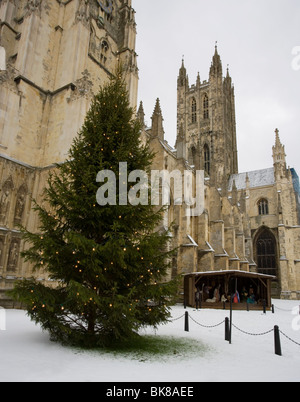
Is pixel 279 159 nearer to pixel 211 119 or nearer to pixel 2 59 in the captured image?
pixel 211 119

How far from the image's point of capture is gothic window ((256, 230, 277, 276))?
124 ft

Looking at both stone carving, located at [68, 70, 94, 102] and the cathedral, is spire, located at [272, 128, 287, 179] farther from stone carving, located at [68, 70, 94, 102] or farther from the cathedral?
stone carving, located at [68, 70, 94, 102]

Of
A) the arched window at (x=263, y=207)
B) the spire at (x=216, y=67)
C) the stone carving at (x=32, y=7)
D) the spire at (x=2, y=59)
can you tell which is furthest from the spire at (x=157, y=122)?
the spire at (x=216, y=67)

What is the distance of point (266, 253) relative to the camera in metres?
38.7

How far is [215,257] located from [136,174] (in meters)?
21.5

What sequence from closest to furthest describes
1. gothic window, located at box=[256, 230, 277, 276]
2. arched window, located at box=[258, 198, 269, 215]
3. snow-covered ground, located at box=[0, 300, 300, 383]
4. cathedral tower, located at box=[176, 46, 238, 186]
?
snow-covered ground, located at box=[0, 300, 300, 383] < gothic window, located at box=[256, 230, 277, 276] < arched window, located at box=[258, 198, 269, 215] < cathedral tower, located at box=[176, 46, 238, 186]

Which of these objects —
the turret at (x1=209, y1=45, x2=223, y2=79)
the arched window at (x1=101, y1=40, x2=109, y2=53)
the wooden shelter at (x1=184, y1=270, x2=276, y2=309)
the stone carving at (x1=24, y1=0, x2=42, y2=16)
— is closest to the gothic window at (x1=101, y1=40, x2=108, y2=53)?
the arched window at (x1=101, y1=40, x2=109, y2=53)

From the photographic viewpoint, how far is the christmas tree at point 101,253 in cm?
585

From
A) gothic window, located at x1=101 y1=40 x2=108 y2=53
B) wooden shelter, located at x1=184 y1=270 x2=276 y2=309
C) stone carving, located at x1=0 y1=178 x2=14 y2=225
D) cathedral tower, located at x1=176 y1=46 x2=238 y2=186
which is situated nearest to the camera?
stone carving, located at x1=0 y1=178 x2=14 y2=225

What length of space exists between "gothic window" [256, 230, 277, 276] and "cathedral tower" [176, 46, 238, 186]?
11.3 m

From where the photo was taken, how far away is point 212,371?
4898mm

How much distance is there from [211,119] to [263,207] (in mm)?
18484

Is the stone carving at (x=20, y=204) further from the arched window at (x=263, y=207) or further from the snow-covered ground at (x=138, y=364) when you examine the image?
the arched window at (x=263, y=207)

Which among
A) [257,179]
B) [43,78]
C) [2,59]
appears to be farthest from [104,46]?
[257,179]
